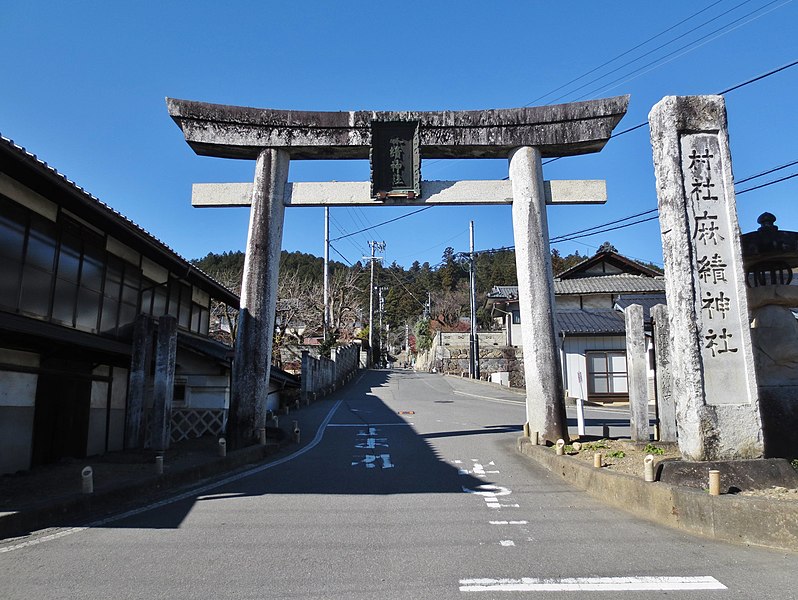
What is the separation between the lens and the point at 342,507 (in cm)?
757

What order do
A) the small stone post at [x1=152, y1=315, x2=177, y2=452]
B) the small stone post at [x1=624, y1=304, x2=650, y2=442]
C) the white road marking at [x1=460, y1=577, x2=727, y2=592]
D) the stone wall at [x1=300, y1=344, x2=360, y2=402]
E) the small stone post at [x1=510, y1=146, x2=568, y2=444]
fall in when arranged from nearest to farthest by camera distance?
1. the white road marking at [x1=460, y1=577, x2=727, y2=592]
2. the small stone post at [x1=624, y1=304, x2=650, y2=442]
3. the small stone post at [x1=152, y1=315, x2=177, y2=452]
4. the small stone post at [x1=510, y1=146, x2=568, y2=444]
5. the stone wall at [x1=300, y1=344, x2=360, y2=402]

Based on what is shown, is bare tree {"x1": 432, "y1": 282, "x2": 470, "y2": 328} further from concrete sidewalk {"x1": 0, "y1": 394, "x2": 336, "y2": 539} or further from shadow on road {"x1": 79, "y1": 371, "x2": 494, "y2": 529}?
concrete sidewalk {"x1": 0, "y1": 394, "x2": 336, "y2": 539}

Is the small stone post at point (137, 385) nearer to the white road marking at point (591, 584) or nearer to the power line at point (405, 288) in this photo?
the white road marking at point (591, 584)

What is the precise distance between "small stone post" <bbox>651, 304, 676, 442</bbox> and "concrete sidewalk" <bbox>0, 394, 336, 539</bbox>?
7.95 m

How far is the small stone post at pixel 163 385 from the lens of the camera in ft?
38.4

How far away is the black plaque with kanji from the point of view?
43.4ft

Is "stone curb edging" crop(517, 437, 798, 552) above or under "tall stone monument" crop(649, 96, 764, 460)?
under

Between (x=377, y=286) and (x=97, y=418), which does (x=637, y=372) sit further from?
(x=377, y=286)

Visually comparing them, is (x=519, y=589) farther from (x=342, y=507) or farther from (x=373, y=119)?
(x=373, y=119)

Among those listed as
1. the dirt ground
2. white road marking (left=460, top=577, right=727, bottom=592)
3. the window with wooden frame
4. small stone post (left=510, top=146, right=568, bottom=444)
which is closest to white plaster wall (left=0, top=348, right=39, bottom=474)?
white road marking (left=460, top=577, right=727, bottom=592)

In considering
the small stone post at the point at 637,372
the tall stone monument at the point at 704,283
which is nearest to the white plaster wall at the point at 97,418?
the small stone post at the point at 637,372

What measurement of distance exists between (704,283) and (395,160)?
25.1 feet

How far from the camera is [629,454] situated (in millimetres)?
9188

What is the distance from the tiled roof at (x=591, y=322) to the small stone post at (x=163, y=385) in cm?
1994
